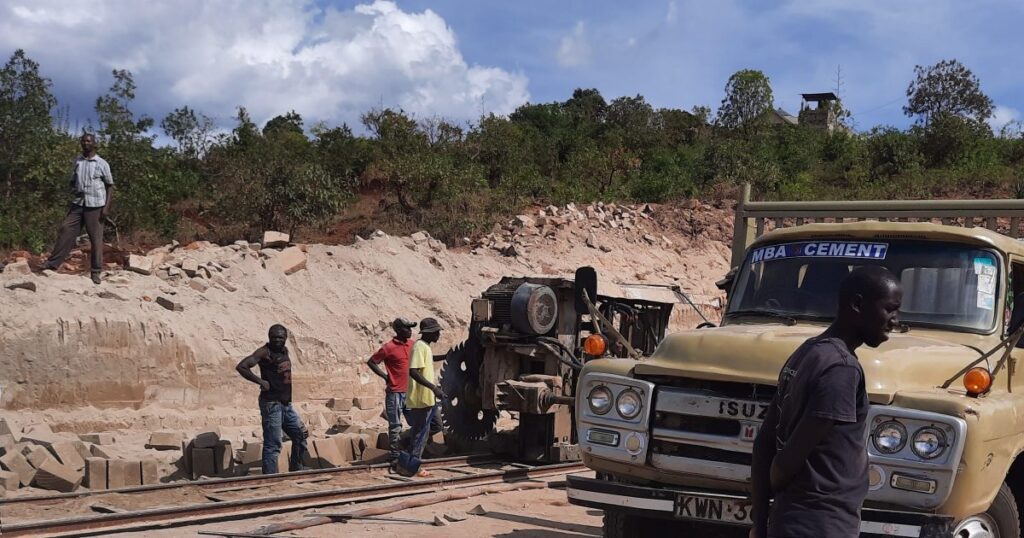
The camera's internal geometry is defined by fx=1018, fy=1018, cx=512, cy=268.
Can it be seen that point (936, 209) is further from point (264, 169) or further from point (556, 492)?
point (264, 169)

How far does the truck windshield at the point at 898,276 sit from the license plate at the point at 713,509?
149 cm

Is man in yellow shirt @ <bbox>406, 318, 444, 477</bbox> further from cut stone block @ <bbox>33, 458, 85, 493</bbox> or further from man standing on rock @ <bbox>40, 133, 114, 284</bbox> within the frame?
man standing on rock @ <bbox>40, 133, 114, 284</bbox>

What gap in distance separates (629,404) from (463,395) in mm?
7184

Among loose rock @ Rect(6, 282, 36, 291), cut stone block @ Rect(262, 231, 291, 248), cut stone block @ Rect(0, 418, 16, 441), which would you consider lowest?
cut stone block @ Rect(0, 418, 16, 441)

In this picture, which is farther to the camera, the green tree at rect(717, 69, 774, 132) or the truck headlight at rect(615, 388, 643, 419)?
the green tree at rect(717, 69, 774, 132)

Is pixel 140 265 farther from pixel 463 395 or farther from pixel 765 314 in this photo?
pixel 765 314

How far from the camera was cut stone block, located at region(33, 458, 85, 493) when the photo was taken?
10125 millimetres

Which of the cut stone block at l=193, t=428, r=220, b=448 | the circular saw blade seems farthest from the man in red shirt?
the cut stone block at l=193, t=428, r=220, b=448

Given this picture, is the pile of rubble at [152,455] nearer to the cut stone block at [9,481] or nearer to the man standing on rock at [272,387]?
the cut stone block at [9,481]

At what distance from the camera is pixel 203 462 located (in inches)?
449

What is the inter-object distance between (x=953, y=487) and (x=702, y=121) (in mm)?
41464

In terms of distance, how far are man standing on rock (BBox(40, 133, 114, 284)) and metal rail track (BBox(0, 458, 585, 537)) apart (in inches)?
205

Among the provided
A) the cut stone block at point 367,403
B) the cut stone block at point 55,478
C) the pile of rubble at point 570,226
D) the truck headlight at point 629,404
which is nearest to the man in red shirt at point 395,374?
the cut stone block at point 55,478

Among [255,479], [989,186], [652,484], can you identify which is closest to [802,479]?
[652,484]
